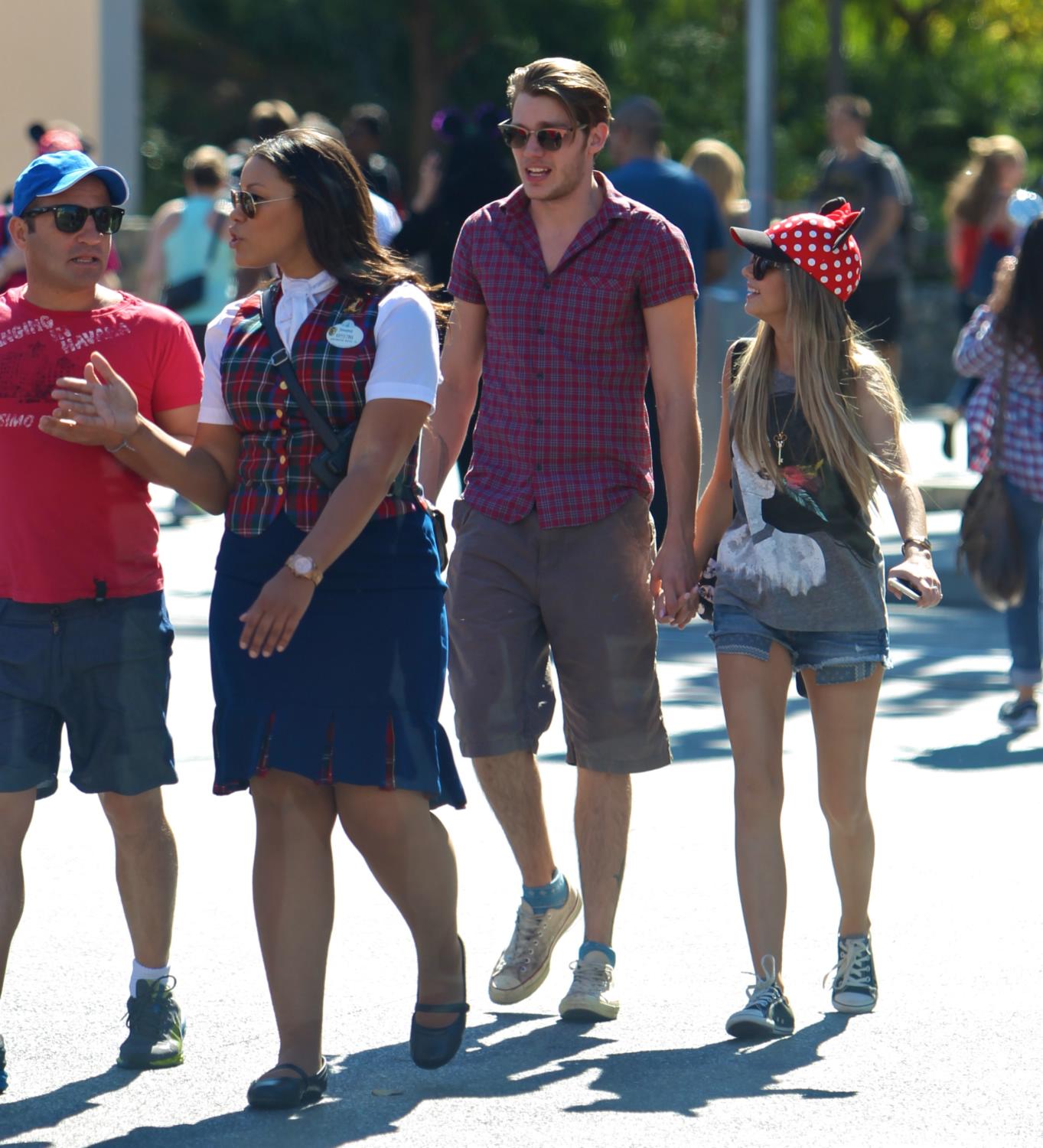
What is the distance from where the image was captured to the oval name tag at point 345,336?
4176mm

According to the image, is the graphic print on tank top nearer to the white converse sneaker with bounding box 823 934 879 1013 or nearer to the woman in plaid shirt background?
the white converse sneaker with bounding box 823 934 879 1013

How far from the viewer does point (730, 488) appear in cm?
497

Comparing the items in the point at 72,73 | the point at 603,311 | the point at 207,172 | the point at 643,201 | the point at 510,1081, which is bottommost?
the point at 510,1081

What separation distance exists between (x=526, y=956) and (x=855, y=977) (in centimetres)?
73

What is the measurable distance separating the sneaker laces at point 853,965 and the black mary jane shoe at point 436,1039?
0.90m

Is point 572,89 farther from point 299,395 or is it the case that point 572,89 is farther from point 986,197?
point 986,197

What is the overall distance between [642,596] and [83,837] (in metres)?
2.17

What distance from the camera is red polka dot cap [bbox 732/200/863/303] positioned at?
186 inches

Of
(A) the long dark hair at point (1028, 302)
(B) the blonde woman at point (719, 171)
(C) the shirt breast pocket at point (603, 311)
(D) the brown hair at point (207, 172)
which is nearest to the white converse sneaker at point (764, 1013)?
(C) the shirt breast pocket at point (603, 311)

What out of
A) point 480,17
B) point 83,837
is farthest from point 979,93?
point 83,837

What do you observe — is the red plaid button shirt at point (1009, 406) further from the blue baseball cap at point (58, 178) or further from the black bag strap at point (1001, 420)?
the blue baseball cap at point (58, 178)

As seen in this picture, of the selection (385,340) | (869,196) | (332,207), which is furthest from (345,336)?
(869,196)

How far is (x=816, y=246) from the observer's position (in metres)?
4.74

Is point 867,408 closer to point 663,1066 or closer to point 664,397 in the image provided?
point 664,397
